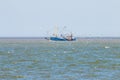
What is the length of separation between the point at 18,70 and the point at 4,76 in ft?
23.6

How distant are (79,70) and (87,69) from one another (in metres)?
1.80

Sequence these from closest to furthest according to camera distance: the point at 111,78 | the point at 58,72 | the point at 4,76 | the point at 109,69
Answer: the point at 111,78 < the point at 4,76 < the point at 58,72 < the point at 109,69

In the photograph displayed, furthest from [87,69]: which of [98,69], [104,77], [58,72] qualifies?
[104,77]

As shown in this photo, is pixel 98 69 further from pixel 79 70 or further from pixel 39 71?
pixel 39 71

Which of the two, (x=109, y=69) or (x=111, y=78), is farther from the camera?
(x=109, y=69)

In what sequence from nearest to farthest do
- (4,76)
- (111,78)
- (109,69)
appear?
(111,78)
(4,76)
(109,69)

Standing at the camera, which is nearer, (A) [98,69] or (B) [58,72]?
(B) [58,72]

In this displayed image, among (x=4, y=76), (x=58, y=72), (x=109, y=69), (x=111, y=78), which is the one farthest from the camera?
(x=109, y=69)

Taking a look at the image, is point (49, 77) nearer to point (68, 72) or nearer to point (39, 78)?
point (39, 78)

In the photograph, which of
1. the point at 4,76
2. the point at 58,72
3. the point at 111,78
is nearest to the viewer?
the point at 111,78

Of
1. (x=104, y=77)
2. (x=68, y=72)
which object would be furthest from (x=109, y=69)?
(x=104, y=77)

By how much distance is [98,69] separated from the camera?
61.7m

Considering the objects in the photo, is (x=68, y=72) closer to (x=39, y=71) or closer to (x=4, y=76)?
(x=39, y=71)

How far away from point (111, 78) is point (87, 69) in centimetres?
1137
